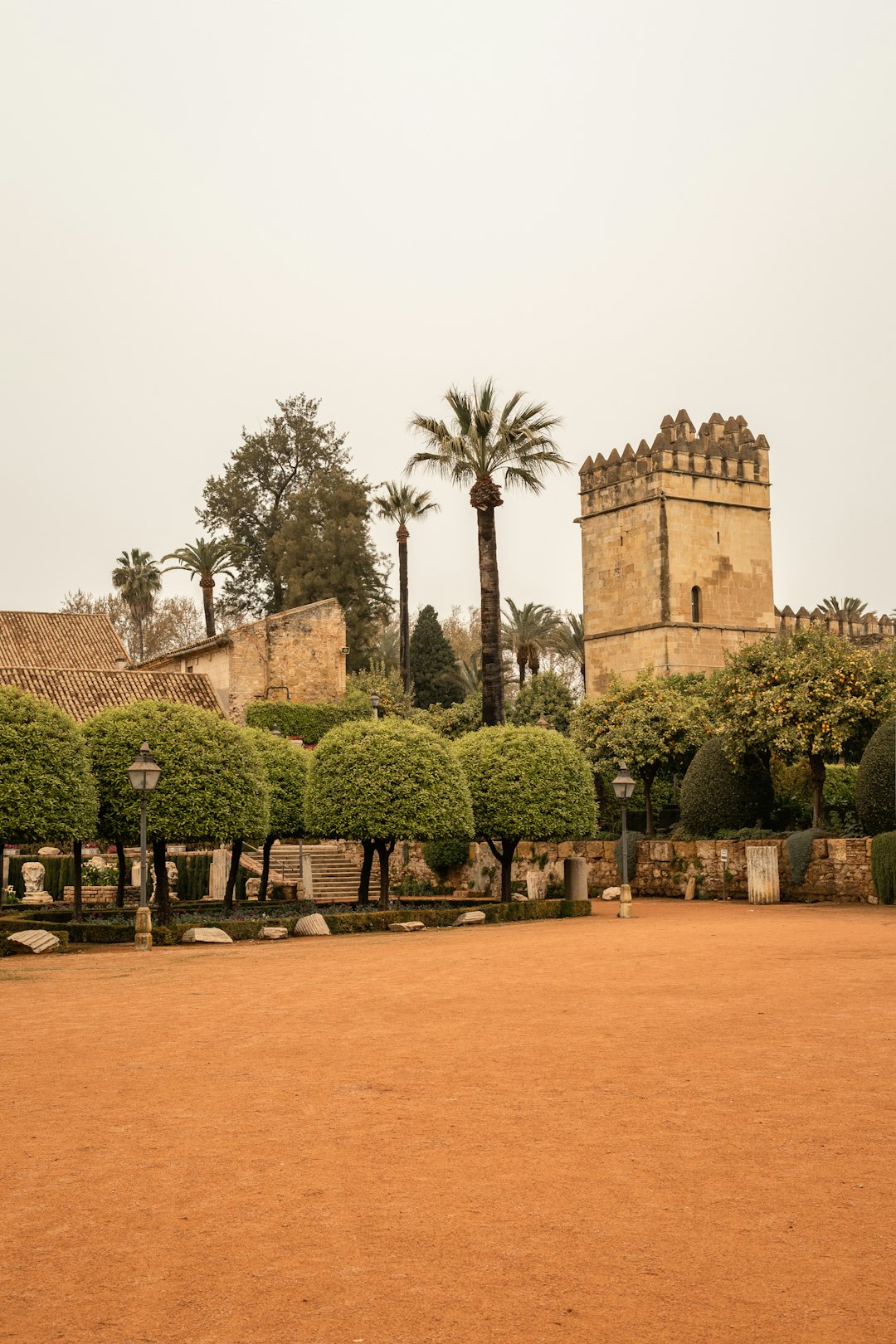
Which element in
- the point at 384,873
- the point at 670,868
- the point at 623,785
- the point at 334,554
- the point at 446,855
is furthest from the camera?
the point at 334,554

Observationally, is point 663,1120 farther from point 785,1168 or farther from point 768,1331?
point 768,1331

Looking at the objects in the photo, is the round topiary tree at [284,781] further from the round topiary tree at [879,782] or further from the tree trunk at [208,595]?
the tree trunk at [208,595]

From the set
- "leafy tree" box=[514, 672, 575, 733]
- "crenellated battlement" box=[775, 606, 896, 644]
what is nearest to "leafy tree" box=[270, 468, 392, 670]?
"leafy tree" box=[514, 672, 575, 733]

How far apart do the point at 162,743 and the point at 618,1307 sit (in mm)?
18802

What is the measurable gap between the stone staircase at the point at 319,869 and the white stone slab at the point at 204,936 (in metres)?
12.6

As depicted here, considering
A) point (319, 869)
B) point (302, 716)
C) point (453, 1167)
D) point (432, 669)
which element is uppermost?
point (432, 669)

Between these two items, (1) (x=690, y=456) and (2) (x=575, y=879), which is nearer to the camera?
(2) (x=575, y=879)

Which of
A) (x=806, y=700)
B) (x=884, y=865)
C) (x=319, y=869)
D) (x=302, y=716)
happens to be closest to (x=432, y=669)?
(x=302, y=716)

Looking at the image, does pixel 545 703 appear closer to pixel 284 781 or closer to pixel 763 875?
pixel 763 875

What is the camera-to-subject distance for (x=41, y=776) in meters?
21.1

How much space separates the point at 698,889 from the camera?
33.4 meters

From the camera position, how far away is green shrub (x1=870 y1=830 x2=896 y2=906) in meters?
26.7

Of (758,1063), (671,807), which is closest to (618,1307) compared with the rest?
(758,1063)

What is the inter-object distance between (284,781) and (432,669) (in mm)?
33711
